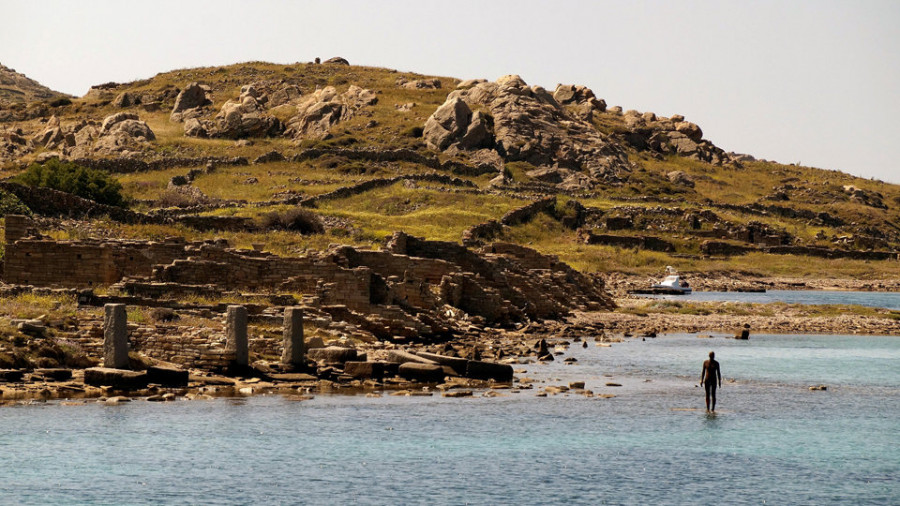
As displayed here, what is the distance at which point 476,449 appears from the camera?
22.0 meters

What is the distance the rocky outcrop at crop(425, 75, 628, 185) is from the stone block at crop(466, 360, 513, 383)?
229ft

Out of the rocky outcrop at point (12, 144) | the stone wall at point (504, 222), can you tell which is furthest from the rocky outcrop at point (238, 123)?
the stone wall at point (504, 222)

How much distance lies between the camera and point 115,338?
84.3 feet

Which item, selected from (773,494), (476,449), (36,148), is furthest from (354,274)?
(36,148)

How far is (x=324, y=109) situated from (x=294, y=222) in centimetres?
4837

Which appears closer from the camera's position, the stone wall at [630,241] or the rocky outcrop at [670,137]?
the stone wall at [630,241]

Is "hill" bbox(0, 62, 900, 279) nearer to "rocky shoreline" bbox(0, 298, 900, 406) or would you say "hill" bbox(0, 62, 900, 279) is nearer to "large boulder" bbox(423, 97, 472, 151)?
"large boulder" bbox(423, 97, 472, 151)

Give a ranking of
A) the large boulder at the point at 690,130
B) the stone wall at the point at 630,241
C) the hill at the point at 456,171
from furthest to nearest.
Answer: the large boulder at the point at 690,130
the stone wall at the point at 630,241
the hill at the point at 456,171

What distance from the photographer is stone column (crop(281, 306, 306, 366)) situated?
28.3 metres

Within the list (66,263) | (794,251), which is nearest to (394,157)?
(794,251)

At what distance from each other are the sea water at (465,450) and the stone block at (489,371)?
53.5 inches

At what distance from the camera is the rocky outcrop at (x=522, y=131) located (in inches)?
3969

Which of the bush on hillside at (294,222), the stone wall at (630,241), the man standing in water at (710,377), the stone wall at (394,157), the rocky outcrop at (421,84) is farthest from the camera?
the rocky outcrop at (421,84)

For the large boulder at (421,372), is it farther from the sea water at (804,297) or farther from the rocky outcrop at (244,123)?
the rocky outcrop at (244,123)
